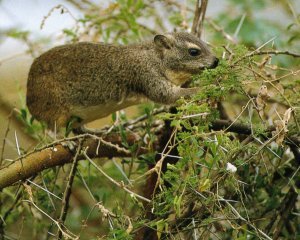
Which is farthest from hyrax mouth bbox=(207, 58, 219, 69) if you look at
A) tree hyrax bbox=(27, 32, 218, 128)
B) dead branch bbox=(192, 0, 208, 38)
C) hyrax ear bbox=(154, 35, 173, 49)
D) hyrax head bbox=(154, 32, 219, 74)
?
hyrax ear bbox=(154, 35, 173, 49)

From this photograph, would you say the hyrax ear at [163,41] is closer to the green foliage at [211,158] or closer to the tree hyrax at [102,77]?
the tree hyrax at [102,77]

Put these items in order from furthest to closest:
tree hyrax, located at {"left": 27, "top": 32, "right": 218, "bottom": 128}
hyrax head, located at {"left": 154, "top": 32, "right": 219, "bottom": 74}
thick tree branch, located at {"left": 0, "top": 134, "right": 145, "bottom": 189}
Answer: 1. tree hyrax, located at {"left": 27, "top": 32, "right": 218, "bottom": 128}
2. hyrax head, located at {"left": 154, "top": 32, "right": 219, "bottom": 74}
3. thick tree branch, located at {"left": 0, "top": 134, "right": 145, "bottom": 189}

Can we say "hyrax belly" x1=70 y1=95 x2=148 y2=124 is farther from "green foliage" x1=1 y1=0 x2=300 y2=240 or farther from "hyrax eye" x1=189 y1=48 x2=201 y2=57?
"hyrax eye" x1=189 y1=48 x2=201 y2=57

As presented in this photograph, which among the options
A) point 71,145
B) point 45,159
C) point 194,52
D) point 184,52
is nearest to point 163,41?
point 184,52

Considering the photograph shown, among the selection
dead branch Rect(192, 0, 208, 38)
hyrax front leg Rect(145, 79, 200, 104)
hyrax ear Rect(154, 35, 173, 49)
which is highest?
dead branch Rect(192, 0, 208, 38)

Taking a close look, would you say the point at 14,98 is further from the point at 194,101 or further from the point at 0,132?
the point at 194,101

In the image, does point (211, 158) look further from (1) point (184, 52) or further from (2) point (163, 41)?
(2) point (163, 41)

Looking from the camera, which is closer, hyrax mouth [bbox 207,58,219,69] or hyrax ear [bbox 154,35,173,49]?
hyrax mouth [bbox 207,58,219,69]

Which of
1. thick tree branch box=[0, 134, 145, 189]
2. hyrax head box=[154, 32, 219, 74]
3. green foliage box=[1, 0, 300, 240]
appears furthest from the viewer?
hyrax head box=[154, 32, 219, 74]

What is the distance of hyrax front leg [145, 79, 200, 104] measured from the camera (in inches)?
182

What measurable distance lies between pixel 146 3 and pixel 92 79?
2.57 feet

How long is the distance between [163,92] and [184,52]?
12.3 inches

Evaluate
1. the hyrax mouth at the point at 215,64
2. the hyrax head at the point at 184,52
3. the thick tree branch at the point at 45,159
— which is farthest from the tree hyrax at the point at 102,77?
the thick tree branch at the point at 45,159

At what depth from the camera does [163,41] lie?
479cm
